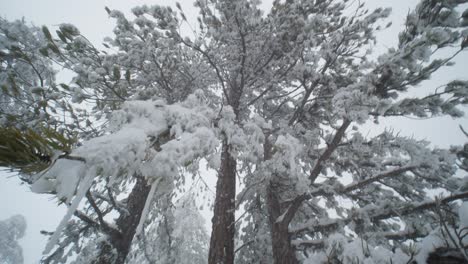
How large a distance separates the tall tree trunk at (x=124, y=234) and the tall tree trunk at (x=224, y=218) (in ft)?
4.98

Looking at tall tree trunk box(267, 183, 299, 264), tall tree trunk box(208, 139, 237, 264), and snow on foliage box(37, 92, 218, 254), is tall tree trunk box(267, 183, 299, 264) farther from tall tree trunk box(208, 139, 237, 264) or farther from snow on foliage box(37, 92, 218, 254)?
snow on foliage box(37, 92, 218, 254)

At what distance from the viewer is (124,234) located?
461cm

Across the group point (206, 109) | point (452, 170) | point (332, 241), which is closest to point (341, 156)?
point (452, 170)

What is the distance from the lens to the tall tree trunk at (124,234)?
13.9ft

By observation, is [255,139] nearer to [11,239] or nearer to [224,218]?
[224,218]

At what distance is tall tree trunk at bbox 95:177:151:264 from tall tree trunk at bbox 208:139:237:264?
59.8 inches

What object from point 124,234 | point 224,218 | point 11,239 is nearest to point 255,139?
point 224,218

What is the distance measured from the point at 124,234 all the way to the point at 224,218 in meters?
2.07

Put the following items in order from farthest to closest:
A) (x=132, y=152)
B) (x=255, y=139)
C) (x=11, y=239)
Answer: (x=11, y=239) < (x=255, y=139) < (x=132, y=152)

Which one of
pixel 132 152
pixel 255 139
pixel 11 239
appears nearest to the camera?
pixel 132 152

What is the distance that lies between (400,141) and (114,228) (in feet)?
17.7

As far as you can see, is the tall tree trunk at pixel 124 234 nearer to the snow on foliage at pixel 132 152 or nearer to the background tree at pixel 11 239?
the snow on foliage at pixel 132 152

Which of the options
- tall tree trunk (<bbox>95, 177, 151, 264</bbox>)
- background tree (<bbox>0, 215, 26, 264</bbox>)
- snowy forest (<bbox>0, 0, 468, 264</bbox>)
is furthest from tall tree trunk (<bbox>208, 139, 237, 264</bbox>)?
background tree (<bbox>0, 215, 26, 264</bbox>)

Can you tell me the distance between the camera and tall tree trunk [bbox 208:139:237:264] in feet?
13.0
